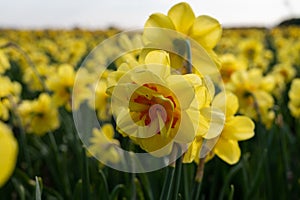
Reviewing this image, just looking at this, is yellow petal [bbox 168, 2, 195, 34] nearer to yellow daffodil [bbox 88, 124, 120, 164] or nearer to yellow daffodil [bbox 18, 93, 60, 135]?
yellow daffodil [bbox 88, 124, 120, 164]

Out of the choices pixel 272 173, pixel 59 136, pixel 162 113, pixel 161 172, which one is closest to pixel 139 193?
pixel 161 172

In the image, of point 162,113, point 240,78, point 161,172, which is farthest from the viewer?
point 240,78

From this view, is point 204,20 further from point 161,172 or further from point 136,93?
point 161,172

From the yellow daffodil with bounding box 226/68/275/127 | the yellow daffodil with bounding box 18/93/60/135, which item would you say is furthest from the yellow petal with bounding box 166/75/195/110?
the yellow daffodil with bounding box 18/93/60/135

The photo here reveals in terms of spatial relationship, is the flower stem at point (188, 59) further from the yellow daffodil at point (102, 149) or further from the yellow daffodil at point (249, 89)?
the yellow daffodil at point (249, 89)

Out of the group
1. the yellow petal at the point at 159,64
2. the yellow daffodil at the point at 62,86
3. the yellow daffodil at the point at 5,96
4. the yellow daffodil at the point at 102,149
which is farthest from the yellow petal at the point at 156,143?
the yellow daffodil at the point at 62,86

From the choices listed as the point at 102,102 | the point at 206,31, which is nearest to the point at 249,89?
the point at 102,102

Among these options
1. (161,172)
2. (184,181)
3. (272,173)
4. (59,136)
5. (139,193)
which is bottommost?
(59,136)
